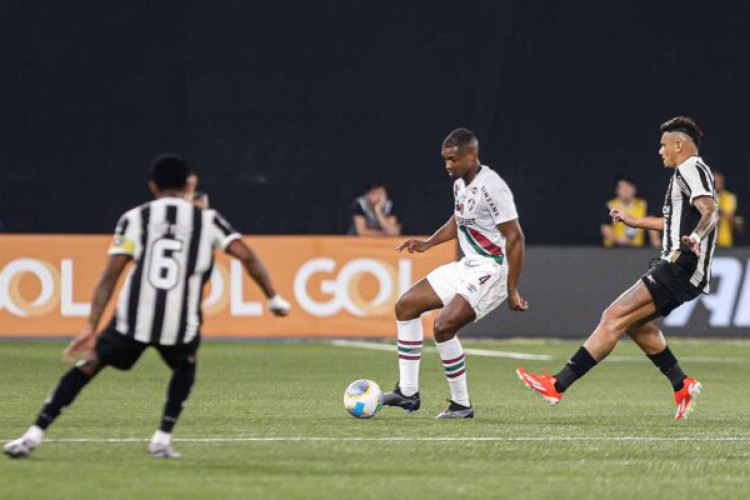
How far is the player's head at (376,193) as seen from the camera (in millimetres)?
22391

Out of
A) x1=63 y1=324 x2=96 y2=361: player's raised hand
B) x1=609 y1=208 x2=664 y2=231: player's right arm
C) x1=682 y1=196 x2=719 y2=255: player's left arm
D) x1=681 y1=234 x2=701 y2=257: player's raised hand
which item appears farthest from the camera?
x1=609 y1=208 x2=664 y2=231: player's right arm

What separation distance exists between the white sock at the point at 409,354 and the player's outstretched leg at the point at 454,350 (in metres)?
0.22

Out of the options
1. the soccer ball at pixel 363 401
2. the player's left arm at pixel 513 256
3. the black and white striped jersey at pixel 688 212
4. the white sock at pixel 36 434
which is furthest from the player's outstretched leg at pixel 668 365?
the white sock at pixel 36 434

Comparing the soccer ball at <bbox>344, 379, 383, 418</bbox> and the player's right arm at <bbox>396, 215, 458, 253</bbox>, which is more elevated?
the player's right arm at <bbox>396, 215, 458, 253</bbox>

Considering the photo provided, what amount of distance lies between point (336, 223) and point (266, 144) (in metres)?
1.47

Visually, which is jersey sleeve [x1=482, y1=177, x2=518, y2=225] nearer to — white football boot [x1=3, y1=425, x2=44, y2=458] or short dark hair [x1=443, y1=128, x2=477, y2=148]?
short dark hair [x1=443, y1=128, x2=477, y2=148]

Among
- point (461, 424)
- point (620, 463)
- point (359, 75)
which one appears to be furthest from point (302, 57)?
point (620, 463)

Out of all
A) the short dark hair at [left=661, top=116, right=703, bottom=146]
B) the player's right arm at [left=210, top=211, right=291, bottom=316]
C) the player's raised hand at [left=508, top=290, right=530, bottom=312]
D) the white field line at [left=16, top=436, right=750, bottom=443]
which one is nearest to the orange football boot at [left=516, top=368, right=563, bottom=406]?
the player's raised hand at [left=508, top=290, right=530, bottom=312]

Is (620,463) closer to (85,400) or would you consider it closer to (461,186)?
(461,186)

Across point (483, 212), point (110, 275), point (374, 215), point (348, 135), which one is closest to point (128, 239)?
point (110, 275)

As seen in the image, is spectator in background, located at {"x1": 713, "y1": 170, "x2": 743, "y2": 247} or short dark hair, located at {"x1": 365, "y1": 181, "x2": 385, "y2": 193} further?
spectator in background, located at {"x1": 713, "y1": 170, "x2": 743, "y2": 247}

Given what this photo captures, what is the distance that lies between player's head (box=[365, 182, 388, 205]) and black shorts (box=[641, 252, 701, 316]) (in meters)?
10.9

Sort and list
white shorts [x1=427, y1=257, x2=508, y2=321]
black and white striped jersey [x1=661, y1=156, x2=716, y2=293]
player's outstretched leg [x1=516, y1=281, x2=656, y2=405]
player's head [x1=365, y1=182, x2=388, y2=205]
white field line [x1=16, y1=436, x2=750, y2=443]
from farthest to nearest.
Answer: player's head [x1=365, y1=182, x2=388, y2=205] → white shorts [x1=427, y1=257, x2=508, y2=321] → player's outstretched leg [x1=516, y1=281, x2=656, y2=405] → black and white striped jersey [x1=661, y1=156, x2=716, y2=293] → white field line [x1=16, y1=436, x2=750, y2=443]

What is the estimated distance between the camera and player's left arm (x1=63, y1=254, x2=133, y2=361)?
8.57 m
